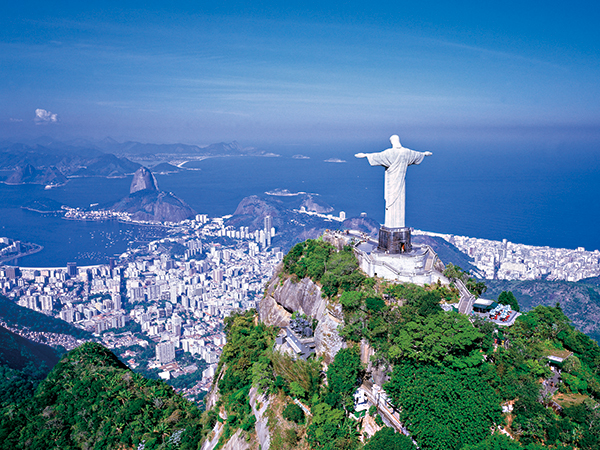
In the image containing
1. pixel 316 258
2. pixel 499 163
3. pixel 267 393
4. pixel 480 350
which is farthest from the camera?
pixel 499 163

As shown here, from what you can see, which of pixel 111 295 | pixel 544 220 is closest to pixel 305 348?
pixel 111 295

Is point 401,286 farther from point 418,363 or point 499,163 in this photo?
point 499,163

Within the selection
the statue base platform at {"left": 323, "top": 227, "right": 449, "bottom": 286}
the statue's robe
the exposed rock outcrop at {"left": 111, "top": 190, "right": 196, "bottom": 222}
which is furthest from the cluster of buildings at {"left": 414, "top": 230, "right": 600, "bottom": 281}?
the exposed rock outcrop at {"left": 111, "top": 190, "right": 196, "bottom": 222}

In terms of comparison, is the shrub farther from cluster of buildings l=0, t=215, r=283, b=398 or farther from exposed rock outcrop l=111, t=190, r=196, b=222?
exposed rock outcrop l=111, t=190, r=196, b=222

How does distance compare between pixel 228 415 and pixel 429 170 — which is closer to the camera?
pixel 228 415

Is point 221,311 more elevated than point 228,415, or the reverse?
point 228,415

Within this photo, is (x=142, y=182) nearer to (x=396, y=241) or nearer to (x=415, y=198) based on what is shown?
(x=415, y=198)
